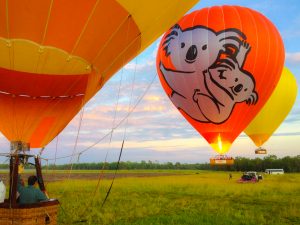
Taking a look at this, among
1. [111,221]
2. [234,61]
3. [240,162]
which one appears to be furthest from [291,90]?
[240,162]

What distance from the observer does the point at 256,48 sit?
1747 cm

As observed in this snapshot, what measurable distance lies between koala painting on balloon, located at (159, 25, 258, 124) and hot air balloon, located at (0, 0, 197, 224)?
8971 millimetres

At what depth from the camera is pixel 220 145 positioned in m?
18.1

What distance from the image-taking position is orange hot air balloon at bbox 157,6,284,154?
17.2 metres

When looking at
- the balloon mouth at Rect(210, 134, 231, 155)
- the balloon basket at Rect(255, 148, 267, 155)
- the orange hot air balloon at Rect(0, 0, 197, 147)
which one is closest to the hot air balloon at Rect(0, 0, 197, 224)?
the orange hot air balloon at Rect(0, 0, 197, 147)

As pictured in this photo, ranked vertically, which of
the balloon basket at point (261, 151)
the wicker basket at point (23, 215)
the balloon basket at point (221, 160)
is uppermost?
the balloon basket at point (261, 151)

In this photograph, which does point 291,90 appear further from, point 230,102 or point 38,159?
point 38,159

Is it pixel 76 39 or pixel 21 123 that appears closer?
pixel 76 39

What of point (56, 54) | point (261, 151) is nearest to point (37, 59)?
point (56, 54)

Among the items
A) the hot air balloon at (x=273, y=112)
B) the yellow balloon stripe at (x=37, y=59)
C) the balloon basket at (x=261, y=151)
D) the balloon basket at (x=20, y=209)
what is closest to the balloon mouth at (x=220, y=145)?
the hot air balloon at (x=273, y=112)

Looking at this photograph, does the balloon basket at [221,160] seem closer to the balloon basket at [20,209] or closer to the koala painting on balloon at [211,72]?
the koala painting on balloon at [211,72]

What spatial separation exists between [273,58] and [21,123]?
547 inches

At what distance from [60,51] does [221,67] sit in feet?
36.9

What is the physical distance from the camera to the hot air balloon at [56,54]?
666cm
